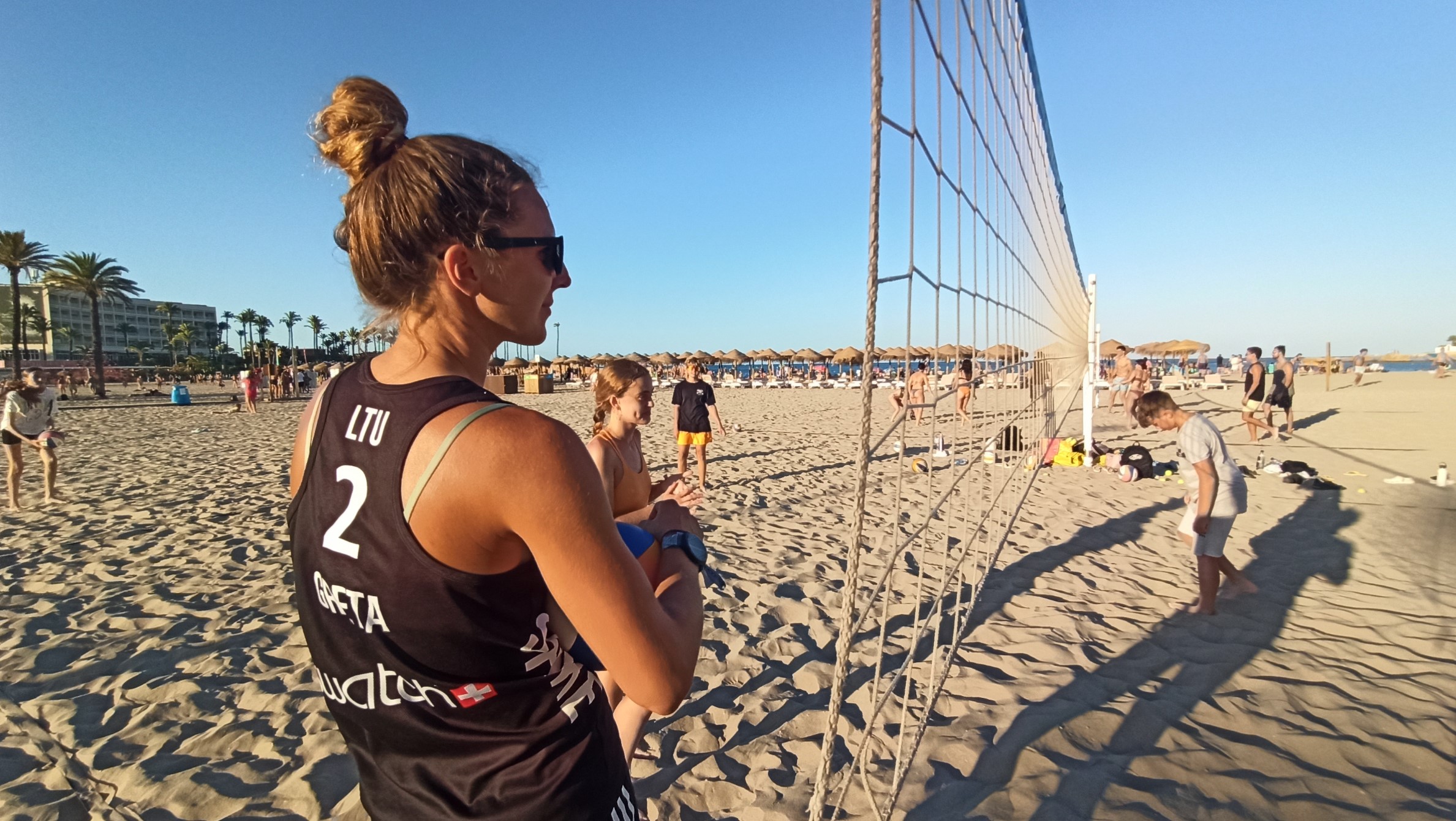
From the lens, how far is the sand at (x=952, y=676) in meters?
2.05

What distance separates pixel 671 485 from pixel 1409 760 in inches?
102

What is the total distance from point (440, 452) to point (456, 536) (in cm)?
8

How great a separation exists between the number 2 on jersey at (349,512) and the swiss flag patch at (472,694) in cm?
18

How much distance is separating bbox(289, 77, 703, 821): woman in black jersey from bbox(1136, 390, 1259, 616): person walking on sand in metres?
3.44

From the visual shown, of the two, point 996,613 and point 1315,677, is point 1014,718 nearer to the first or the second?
point 996,613

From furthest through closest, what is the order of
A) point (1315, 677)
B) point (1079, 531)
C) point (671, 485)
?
point (1079, 531) → point (1315, 677) → point (671, 485)

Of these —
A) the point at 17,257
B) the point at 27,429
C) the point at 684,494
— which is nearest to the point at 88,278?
the point at 17,257

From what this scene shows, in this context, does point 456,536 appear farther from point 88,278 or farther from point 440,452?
point 88,278

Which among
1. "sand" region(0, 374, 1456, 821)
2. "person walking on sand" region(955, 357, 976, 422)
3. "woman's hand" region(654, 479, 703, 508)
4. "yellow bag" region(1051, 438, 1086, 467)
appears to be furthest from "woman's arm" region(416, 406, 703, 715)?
"yellow bag" region(1051, 438, 1086, 467)

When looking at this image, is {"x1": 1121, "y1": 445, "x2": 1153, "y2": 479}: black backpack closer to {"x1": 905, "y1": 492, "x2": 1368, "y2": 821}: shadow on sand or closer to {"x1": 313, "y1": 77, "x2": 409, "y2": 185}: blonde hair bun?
{"x1": 905, "y1": 492, "x2": 1368, "y2": 821}: shadow on sand

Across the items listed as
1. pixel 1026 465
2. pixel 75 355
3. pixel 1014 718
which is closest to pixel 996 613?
pixel 1014 718

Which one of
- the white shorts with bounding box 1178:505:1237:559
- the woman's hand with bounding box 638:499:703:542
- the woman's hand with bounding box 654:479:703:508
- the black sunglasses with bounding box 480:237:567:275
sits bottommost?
the white shorts with bounding box 1178:505:1237:559

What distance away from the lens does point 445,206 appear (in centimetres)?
73

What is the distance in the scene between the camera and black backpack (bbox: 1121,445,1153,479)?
6.92 m
